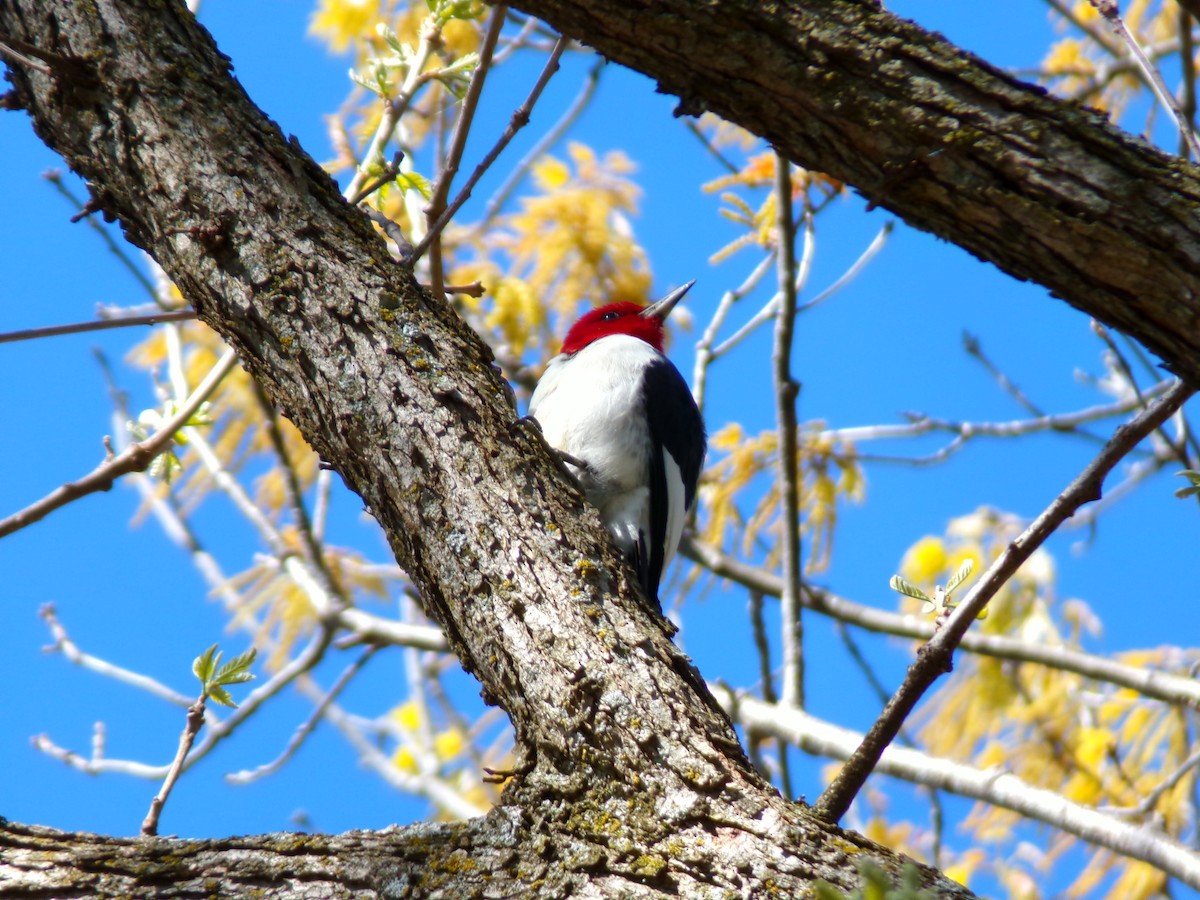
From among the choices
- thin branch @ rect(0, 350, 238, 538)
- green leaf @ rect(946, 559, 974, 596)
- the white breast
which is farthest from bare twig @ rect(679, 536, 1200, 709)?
thin branch @ rect(0, 350, 238, 538)

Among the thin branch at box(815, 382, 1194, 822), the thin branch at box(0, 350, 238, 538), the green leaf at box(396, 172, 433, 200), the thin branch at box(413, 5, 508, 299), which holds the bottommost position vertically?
the thin branch at box(815, 382, 1194, 822)

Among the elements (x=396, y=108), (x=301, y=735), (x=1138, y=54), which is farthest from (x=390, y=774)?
(x=1138, y=54)

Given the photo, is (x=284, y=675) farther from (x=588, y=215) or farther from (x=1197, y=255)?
(x=1197, y=255)

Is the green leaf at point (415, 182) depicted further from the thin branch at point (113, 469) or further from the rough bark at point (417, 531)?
the rough bark at point (417, 531)

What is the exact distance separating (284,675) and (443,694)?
2.85m

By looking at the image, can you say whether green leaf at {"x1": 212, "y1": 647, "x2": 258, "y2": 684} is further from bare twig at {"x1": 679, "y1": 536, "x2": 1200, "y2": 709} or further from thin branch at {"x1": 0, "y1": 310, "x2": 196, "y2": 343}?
bare twig at {"x1": 679, "y1": 536, "x2": 1200, "y2": 709}

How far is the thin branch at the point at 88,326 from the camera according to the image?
2.78 m

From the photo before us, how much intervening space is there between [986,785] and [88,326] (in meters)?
3.11

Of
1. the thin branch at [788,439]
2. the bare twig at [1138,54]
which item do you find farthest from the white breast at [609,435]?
the bare twig at [1138,54]

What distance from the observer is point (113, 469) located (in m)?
3.01

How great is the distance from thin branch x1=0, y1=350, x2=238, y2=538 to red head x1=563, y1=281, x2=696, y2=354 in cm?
222

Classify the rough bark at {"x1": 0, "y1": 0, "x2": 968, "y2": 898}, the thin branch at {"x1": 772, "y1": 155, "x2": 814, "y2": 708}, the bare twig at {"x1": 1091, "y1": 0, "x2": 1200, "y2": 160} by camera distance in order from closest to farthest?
the rough bark at {"x1": 0, "y1": 0, "x2": 968, "y2": 898} < the bare twig at {"x1": 1091, "y1": 0, "x2": 1200, "y2": 160} < the thin branch at {"x1": 772, "y1": 155, "x2": 814, "y2": 708}

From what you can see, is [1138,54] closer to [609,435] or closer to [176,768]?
[609,435]

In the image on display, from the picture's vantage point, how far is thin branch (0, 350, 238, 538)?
9.35ft
